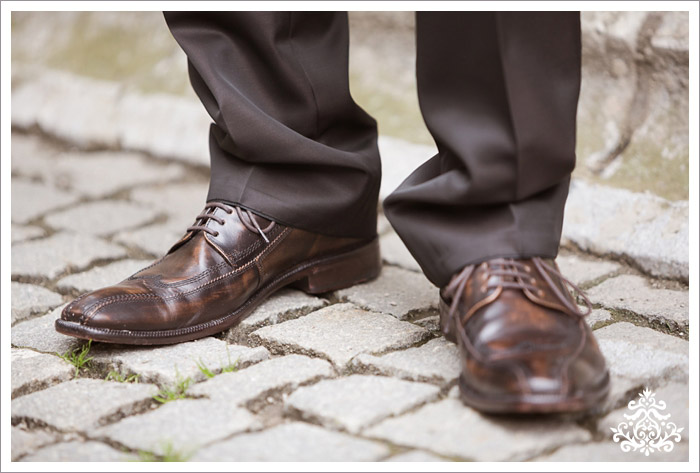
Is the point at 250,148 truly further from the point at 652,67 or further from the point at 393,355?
the point at 652,67

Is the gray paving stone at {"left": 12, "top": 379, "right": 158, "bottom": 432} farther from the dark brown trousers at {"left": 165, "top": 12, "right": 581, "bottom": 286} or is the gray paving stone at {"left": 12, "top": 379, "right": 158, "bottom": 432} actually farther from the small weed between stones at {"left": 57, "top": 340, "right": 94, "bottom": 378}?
the dark brown trousers at {"left": 165, "top": 12, "right": 581, "bottom": 286}

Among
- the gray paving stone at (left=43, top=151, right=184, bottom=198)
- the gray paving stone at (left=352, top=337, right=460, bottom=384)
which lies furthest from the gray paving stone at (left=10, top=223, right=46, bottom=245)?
the gray paving stone at (left=352, top=337, right=460, bottom=384)

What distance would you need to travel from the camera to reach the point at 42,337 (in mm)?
1600

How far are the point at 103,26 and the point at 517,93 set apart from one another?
105 inches

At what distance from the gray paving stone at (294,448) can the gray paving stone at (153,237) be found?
0.99 meters

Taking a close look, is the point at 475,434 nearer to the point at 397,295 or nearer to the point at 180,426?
the point at 180,426

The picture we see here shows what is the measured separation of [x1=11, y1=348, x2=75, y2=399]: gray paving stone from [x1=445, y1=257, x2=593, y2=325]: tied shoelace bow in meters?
0.68

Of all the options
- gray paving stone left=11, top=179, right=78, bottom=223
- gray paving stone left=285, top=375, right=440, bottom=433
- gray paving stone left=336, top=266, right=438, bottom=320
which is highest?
gray paving stone left=11, top=179, right=78, bottom=223

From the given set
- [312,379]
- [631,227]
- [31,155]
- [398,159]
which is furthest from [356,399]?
[31,155]

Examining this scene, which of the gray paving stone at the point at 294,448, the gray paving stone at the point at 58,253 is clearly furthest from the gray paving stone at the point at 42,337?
the gray paving stone at the point at 294,448

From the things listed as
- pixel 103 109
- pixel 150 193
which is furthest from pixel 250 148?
pixel 103 109

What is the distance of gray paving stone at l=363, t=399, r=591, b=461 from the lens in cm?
114

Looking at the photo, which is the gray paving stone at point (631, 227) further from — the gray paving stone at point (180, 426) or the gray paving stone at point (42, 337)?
the gray paving stone at point (42, 337)

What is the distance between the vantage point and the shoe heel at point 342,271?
1.75 metres
